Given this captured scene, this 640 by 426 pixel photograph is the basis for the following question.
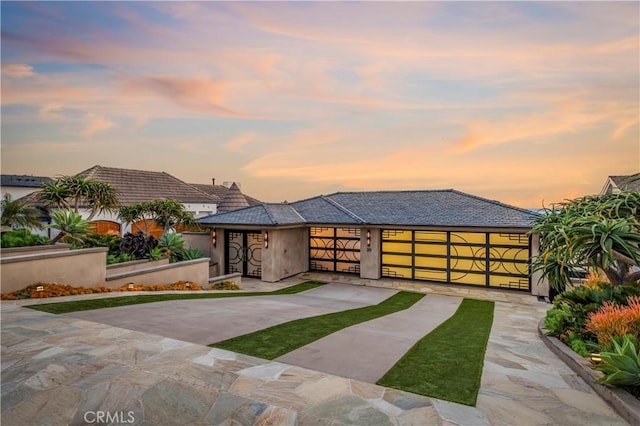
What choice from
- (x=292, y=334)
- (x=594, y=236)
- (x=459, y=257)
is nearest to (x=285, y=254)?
(x=459, y=257)

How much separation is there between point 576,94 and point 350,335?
42.0 ft

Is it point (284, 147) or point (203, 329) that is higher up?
point (284, 147)

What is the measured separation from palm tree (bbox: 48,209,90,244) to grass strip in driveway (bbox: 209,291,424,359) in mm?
10113

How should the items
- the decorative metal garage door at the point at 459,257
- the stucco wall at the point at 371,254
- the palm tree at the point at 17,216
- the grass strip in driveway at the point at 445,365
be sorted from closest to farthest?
the grass strip in driveway at the point at 445,365 → the palm tree at the point at 17,216 → the decorative metal garage door at the point at 459,257 → the stucco wall at the point at 371,254

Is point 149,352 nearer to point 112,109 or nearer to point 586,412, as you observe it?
point 586,412

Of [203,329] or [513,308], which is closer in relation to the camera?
[203,329]

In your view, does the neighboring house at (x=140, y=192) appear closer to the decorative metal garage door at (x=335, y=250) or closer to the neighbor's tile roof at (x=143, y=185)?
the neighbor's tile roof at (x=143, y=185)

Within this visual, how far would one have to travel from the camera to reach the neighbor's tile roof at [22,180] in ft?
81.2

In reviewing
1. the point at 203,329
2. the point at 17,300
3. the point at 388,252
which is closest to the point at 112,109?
the point at 17,300

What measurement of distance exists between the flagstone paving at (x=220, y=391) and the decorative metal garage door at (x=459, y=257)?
8.47 meters

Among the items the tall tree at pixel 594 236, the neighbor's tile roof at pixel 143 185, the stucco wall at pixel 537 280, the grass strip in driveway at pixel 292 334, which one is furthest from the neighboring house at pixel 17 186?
the stucco wall at pixel 537 280

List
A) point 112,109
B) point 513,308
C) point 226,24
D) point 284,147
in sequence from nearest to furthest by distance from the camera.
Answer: point 513,308 < point 226,24 < point 112,109 < point 284,147

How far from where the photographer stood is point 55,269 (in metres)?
8.80

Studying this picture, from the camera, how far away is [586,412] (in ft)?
12.3
